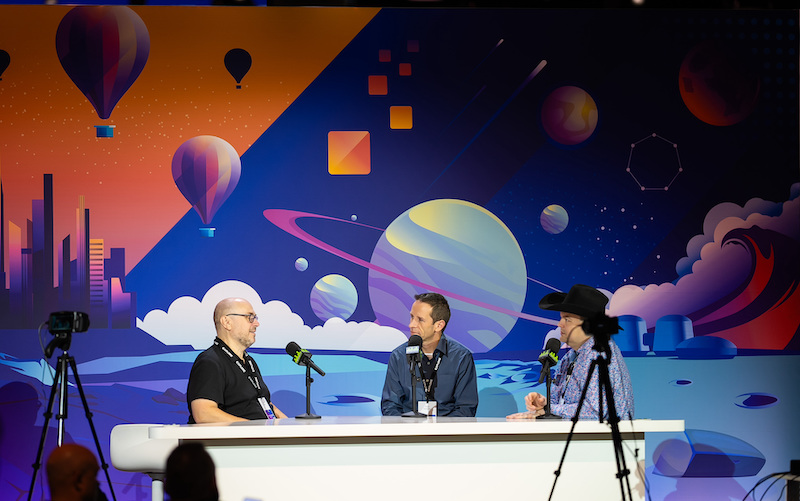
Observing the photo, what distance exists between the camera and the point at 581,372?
4062 mm

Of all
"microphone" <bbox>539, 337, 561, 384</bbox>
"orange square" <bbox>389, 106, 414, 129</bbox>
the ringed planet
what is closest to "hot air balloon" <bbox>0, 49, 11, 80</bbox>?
the ringed planet

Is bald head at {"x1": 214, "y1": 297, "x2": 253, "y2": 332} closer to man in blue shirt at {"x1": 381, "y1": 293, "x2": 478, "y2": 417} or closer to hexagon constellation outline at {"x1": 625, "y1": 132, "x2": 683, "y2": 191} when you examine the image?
man in blue shirt at {"x1": 381, "y1": 293, "x2": 478, "y2": 417}

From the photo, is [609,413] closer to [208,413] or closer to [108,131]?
[208,413]

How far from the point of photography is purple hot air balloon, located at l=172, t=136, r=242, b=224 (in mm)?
5879

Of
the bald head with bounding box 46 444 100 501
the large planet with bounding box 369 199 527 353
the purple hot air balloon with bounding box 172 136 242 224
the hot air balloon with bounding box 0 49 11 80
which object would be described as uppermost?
the hot air balloon with bounding box 0 49 11 80

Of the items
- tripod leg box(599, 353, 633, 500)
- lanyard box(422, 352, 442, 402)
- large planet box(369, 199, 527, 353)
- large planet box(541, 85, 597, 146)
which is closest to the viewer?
tripod leg box(599, 353, 633, 500)

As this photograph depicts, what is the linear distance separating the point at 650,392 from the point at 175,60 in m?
4.39

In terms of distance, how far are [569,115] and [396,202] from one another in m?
1.51

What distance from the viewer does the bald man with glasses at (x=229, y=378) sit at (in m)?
4.26

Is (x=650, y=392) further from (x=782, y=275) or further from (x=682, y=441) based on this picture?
(x=782, y=275)

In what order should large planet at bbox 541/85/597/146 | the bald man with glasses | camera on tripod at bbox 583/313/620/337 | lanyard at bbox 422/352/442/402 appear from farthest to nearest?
large planet at bbox 541/85/597/146, lanyard at bbox 422/352/442/402, the bald man with glasses, camera on tripod at bbox 583/313/620/337

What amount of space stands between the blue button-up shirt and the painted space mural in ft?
2.51

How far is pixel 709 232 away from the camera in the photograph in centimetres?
612

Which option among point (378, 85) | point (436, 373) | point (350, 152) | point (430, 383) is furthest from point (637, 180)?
point (430, 383)
